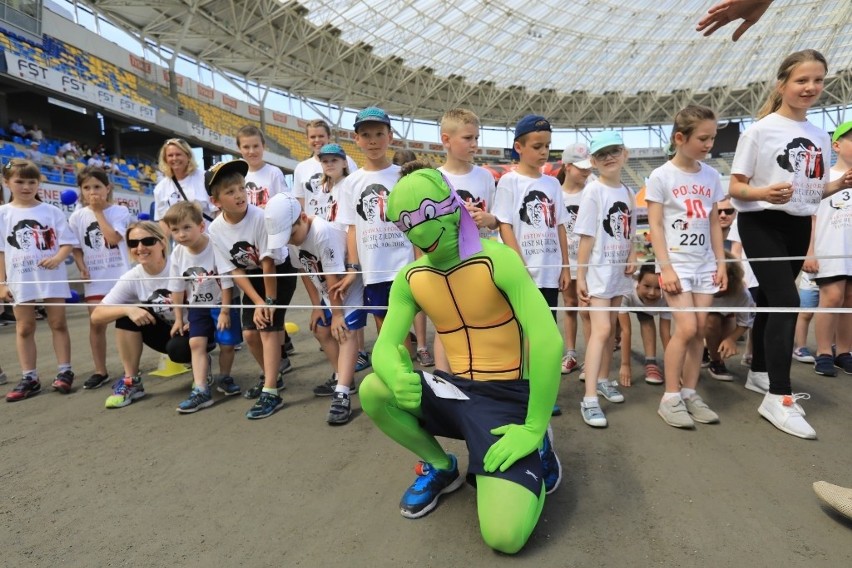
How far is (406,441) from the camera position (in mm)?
1873

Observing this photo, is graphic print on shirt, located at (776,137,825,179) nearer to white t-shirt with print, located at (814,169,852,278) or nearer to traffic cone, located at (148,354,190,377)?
white t-shirt with print, located at (814,169,852,278)

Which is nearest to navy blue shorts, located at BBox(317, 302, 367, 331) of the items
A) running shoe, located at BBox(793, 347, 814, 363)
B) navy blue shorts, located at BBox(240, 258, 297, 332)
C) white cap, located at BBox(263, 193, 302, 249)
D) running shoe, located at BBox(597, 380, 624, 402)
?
navy blue shorts, located at BBox(240, 258, 297, 332)

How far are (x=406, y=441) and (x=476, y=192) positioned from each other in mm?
1648

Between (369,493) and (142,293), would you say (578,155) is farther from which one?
(142,293)

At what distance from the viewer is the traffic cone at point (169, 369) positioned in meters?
4.04

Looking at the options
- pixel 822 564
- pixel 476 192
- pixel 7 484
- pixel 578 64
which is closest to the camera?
pixel 822 564

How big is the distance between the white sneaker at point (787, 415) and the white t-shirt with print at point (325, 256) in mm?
2479

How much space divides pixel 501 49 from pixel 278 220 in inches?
1299

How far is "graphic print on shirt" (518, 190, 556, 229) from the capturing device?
2.88m

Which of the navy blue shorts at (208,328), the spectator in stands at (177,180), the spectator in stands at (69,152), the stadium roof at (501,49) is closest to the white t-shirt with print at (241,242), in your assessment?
the navy blue shorts at (208,328)

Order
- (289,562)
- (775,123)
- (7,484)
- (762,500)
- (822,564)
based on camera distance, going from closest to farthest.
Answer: (822,564) → (289,562) → (762,500) → (7,484) → (775,123)

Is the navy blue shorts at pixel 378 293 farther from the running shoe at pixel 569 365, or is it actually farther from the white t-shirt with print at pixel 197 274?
the running shoe at pixel 569 365

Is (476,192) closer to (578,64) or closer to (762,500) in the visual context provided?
(762,500)

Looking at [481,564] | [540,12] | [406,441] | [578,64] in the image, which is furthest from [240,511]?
[578,64]
